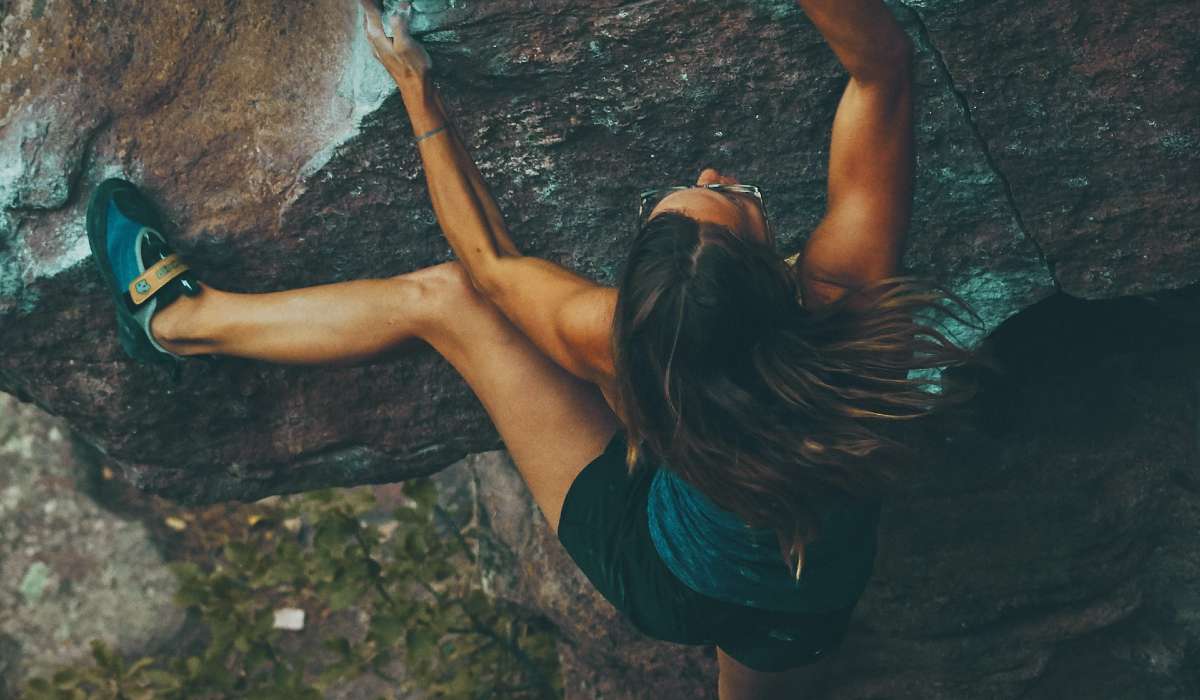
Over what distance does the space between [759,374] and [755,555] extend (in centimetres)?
46

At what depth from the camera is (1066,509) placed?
275cm

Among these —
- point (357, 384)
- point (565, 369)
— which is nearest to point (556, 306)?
point (565, 369)

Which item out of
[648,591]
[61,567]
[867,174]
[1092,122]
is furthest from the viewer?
[61,567]

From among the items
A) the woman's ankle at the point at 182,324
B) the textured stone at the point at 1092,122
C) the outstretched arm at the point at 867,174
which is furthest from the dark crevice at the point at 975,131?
the woman's ankle at the point at 182,324

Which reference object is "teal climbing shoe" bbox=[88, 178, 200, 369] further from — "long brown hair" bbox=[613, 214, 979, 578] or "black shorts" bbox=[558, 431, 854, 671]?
"long brown hair" bbox=[613, 214, 979, 578]

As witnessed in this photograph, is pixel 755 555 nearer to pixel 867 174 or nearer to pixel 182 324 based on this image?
pixel 867 174

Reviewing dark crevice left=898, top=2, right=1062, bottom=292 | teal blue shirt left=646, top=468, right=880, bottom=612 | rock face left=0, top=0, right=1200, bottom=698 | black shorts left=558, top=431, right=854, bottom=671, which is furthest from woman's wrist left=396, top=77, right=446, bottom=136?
dark crevice left=898, top=2, right=1062, bottom=292

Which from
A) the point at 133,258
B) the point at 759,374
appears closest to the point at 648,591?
the point at 759,374

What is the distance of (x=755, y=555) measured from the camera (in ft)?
6.72

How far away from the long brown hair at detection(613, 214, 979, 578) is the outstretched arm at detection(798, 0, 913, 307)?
0.35 feet

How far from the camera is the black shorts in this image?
2139 mm

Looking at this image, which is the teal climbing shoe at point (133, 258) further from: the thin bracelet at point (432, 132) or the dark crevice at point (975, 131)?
the dark crevice at point (975, 131)

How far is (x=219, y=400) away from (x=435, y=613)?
124cm

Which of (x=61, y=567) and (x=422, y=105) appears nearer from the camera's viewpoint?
(x=422, y=105)
